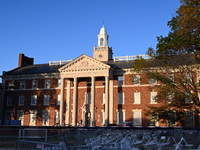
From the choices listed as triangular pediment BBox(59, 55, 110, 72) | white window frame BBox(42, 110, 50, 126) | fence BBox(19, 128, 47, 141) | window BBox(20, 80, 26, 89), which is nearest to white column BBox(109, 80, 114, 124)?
triangular pediment BBox(59, 55, 110, 72)

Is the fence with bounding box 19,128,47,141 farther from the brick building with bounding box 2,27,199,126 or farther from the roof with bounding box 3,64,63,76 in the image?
the roof with bounding box 3,64,63,76

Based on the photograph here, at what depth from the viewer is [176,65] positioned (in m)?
26.5

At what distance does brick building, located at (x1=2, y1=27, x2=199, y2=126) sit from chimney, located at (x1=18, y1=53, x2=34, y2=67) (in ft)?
14.3

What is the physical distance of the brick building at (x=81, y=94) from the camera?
142 ft

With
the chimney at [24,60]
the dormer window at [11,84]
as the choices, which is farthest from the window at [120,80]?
the chimney at [24,60]

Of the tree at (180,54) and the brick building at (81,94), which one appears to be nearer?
the tree at (180,54)

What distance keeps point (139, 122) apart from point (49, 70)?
793 inches

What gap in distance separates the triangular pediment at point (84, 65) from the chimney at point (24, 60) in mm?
15944

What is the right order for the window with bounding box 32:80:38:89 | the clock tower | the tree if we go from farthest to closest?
the clock tower < the window with bounding box 32:80:38:89 < the tree

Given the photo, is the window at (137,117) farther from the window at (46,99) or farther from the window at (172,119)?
the window at (46,99)

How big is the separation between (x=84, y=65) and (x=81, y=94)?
18.1 feet

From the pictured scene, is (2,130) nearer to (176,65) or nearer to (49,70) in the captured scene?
(176,65)

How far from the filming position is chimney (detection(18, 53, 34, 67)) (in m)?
57.7

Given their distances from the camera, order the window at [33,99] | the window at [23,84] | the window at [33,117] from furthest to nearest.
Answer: the window at [23,84]
the window at [33,99]
the window at [33,117]
